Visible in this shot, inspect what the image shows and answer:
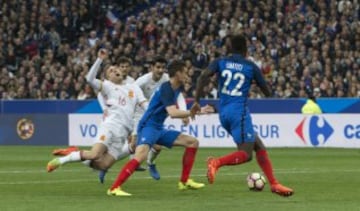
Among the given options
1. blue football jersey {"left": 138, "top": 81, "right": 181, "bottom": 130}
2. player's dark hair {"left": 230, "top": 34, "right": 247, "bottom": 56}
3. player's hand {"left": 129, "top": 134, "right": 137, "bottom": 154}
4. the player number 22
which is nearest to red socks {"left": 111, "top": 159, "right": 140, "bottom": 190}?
blue football jersey {"left": 138, "top": 81, "right": 181, "bottom": 130}

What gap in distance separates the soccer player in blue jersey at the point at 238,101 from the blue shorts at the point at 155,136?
0.99m

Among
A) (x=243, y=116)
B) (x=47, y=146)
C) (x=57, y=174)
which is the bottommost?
(x=47, y=146)

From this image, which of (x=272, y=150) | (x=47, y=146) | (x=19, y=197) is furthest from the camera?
(x=47, y=146)

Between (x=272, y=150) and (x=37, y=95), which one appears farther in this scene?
(x=37, y=95)

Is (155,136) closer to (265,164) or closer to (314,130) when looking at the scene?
(265,164)

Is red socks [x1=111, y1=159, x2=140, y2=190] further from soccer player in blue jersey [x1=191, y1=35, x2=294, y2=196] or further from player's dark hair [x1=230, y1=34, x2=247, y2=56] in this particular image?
player's dark hair [x1=230, y1=34, x2=247, y2=56]

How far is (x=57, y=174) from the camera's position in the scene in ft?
66.8

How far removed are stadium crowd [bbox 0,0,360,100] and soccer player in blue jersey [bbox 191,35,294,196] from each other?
57.9 ft

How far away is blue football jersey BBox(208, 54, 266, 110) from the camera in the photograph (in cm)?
1512

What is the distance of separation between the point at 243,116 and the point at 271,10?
21.8 meters

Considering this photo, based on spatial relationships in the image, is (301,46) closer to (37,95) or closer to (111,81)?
(37,95)

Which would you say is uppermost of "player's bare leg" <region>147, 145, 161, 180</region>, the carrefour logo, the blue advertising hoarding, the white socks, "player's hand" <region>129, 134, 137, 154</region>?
the white socks

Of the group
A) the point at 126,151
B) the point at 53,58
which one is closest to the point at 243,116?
the point at 126,151

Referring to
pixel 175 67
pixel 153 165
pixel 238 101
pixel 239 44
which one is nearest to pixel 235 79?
pixel 238 101
